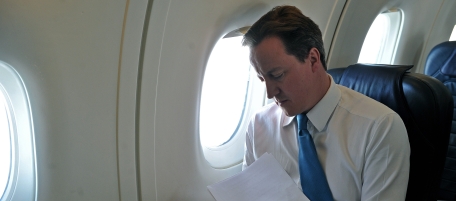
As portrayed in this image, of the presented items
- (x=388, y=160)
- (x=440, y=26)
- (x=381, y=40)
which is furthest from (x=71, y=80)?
(x=440, y=26)

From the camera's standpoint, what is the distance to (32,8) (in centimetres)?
104

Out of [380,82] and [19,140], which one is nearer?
[19,140]

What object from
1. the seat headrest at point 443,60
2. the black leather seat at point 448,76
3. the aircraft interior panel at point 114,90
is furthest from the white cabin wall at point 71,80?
the seat headrest at point 443,60

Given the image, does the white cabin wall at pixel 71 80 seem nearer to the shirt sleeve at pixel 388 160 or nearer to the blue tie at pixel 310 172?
the blue tie at pixel 310 172

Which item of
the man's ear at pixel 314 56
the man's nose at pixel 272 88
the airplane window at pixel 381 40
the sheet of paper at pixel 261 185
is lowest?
the sheet of paper at pixel 261 185

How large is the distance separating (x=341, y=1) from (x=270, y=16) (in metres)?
1.20

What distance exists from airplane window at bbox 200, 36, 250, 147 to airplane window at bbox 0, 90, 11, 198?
3.39 feet

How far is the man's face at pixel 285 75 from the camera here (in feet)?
4.67

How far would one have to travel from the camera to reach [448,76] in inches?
110

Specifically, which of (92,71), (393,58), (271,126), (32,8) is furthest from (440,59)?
(32,8)

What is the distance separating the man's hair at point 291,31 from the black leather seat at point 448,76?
1.52m

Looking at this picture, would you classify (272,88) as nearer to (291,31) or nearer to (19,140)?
(291,31)

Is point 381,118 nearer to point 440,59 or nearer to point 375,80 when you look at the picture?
point 375,80

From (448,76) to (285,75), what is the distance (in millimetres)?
1922
